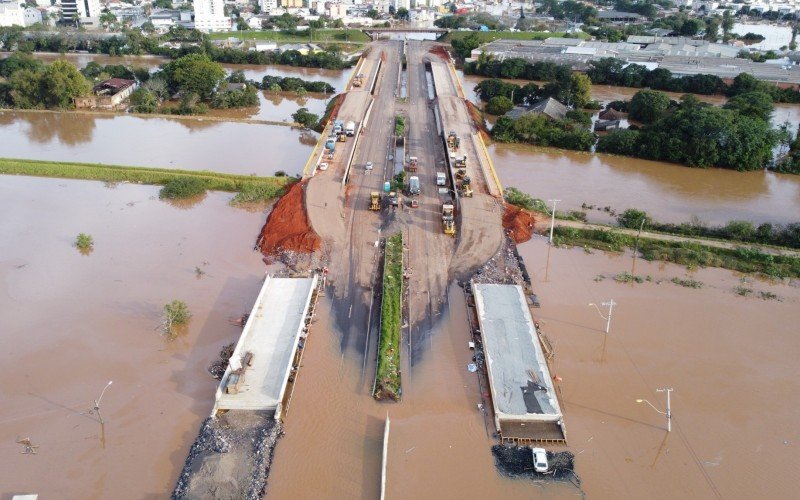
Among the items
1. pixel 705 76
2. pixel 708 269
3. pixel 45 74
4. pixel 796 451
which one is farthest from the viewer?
pixel 705 76

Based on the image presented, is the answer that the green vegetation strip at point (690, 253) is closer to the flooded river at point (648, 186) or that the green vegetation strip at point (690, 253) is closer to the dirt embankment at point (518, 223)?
the dirt embankment at point (518, 223)

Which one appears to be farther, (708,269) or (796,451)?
(708,269)

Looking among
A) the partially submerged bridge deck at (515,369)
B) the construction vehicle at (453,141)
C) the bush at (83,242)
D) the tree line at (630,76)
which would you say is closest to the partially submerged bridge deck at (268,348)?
the partially submerged bridge deck at (515,369)

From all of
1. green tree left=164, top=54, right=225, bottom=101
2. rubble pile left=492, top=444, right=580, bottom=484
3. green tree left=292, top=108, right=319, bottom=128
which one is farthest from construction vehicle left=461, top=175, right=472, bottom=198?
green tree left=164, top=54, right=225, bottom=101

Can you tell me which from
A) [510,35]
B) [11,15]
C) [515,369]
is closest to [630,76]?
[510,35]

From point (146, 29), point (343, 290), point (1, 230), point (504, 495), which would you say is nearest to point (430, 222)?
point (343, 290)

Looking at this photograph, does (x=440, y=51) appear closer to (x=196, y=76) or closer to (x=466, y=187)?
(x=196, y=76)

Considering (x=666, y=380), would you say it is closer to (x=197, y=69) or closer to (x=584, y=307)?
(x=584, y=307)
